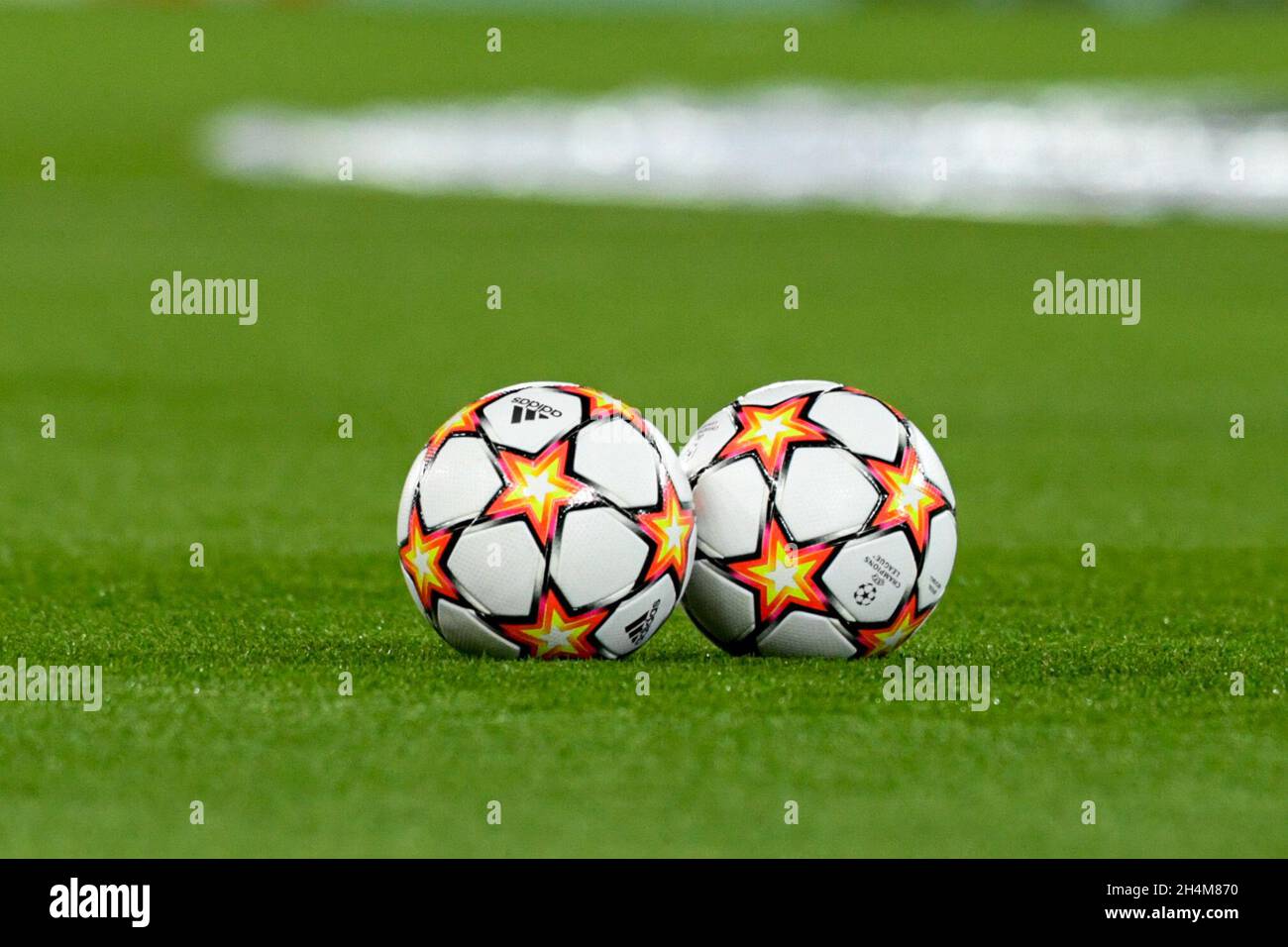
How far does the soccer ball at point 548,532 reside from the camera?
27.1 ft

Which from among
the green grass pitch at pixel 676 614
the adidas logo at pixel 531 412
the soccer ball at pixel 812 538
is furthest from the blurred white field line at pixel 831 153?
the adidas logo at pixel 531 412

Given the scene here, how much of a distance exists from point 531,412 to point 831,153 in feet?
86.3

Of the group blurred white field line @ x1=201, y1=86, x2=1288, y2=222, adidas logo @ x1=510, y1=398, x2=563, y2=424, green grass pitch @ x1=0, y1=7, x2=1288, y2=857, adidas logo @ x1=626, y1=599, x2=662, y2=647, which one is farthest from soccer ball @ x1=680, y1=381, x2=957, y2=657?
blurred white field line @ x1=201, y1=86, x2=1288, y2=222

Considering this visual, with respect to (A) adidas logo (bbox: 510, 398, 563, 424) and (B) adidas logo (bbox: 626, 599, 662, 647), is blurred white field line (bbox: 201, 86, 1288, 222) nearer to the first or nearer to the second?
(A) adidas logo (bbox: 510, 398, 563, 424)

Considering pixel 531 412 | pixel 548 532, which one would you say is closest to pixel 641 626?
pixel 548 532

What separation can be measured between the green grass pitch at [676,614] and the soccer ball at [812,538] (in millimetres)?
197

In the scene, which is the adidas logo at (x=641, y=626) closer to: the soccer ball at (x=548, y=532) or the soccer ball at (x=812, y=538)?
the soccer ball at (x=548, y=532)

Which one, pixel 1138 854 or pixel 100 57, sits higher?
pixel 100 57

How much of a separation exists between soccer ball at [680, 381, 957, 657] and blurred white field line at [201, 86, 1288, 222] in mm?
22544

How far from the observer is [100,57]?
59.1 meters

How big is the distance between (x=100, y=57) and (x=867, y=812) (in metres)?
55.3

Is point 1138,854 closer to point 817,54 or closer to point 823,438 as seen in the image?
point 823,438

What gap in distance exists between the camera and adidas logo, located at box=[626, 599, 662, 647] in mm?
8352

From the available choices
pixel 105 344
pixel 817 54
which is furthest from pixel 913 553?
pixel 817 54
